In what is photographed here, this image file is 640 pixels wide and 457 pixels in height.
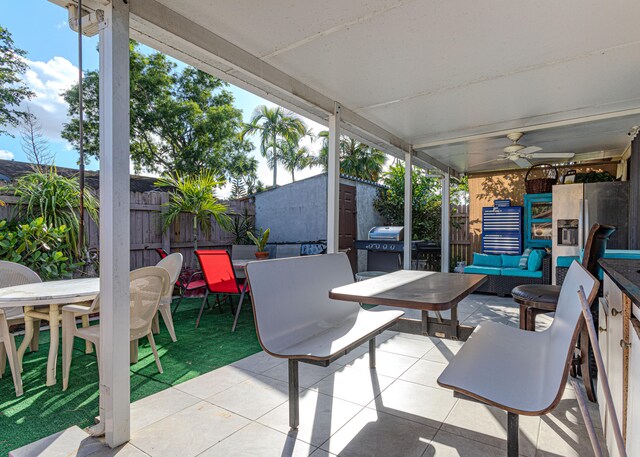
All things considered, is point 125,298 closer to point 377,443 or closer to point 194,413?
point 194,413

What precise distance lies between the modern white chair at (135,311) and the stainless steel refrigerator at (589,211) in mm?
5379

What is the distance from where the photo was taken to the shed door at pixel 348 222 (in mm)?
7725

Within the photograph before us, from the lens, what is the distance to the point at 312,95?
3457 millimetres

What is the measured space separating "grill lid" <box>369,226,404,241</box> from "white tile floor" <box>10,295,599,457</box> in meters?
4.25

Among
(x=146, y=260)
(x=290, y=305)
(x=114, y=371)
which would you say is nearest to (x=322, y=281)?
(x=290, y=305)

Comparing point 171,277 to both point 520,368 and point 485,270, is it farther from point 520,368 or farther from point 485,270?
point 485,270

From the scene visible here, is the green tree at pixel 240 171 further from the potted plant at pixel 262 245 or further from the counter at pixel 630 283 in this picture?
the counter at pixel 630 283

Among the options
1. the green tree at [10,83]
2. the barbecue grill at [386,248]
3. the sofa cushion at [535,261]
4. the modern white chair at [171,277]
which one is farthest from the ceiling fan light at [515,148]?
the green tree at [10,83]

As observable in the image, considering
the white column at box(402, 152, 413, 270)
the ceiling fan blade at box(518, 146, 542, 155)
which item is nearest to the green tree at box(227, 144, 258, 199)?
the white column at box(402, 152, 413, 270)

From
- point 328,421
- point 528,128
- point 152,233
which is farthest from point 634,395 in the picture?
point 152,233

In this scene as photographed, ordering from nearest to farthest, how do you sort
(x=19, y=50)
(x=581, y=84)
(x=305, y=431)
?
(x=305, y=431) < (x=581, y=84) < (x=19, y=50)

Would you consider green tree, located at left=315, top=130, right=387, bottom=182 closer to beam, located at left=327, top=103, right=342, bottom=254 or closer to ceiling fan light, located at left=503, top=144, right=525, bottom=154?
ceiling fan light, located at left=503, top=144, right=525, bottom=154

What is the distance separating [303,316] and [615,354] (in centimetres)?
155

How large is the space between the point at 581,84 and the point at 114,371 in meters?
4.43
